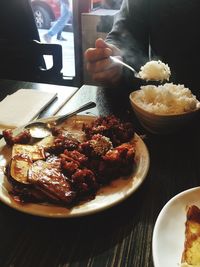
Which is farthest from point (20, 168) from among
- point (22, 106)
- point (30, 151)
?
point (22, 106)

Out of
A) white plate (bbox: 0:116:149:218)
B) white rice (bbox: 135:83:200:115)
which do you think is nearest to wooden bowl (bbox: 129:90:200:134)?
white rice (bbox: 135:83:200:115)

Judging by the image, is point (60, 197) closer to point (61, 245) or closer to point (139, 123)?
point (61, 245)

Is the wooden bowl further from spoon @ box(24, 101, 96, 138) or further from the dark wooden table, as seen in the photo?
spoon @ box(24, 101, 96, 138)

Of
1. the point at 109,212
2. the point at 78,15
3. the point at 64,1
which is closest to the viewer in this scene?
the point at 109,212

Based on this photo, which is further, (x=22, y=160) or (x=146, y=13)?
(x=146, y=13)

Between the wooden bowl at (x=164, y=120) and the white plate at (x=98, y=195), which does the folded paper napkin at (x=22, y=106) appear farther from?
the wooden bowl at (x=164, y=120)

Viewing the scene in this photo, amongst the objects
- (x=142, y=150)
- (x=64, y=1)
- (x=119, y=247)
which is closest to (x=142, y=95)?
(x=142, y=150)
